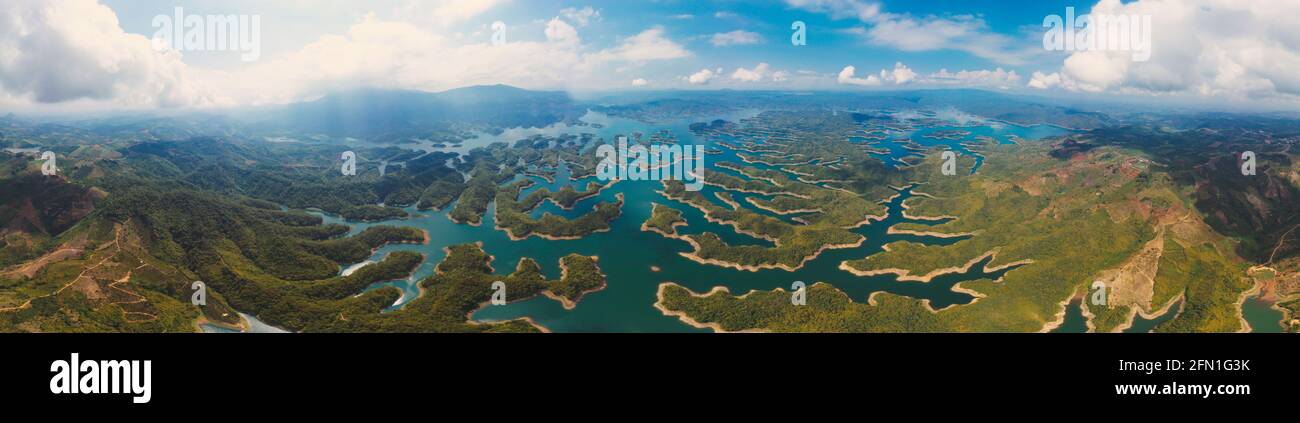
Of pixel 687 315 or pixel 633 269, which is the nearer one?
pixel 687 315

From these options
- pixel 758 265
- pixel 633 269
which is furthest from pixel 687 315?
pixel 758 265

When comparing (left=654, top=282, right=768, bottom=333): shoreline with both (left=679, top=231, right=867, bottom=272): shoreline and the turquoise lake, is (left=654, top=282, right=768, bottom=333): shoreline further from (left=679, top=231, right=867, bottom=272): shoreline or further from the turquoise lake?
(left=679, top=231, right=867, bottom=272): shoreline

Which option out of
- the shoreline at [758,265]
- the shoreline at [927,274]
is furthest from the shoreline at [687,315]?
the shoreline at [927,274]

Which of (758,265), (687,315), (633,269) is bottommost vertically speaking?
(687,315)

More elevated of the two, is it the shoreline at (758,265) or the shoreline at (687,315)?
the shoreline at (758,265)

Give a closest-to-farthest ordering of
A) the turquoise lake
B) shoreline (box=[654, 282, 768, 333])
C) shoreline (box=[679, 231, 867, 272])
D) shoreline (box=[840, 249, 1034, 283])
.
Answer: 1. shoreline (box=[654, 282, 768, 333])
2. the turquoise lake
3. shoreline (box=[840, 249, 1034, 283])
4. shoreline (box=[679, 231, 867, 272])

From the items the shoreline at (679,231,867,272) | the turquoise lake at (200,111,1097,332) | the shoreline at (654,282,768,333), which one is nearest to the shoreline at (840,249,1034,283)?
the turquoise lake at (200,111,1097,332)

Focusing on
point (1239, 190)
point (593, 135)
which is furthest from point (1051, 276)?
point (593, 135)

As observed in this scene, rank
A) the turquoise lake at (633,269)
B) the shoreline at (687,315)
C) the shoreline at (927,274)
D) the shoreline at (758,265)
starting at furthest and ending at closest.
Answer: the shoreline at (758,265) → the shoreline at (927,274) → the turquoise lake at (633,269) → the shoreline at (687,315)

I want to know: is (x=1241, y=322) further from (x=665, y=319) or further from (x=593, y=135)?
(x=593, y=135)

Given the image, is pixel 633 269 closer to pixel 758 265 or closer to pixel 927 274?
pixel 758 265

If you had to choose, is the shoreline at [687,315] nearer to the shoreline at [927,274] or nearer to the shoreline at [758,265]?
the shoreline at [758,265]
